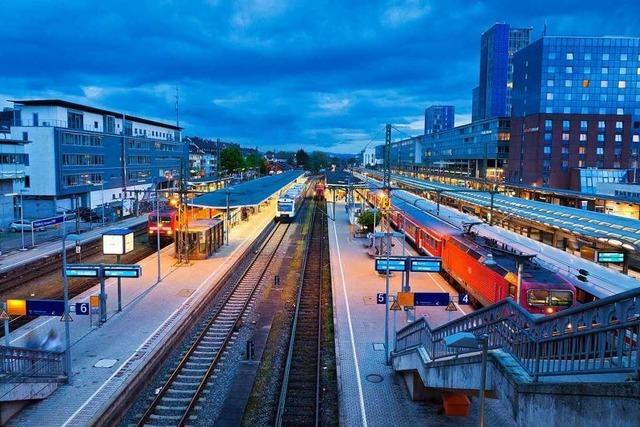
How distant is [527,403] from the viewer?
7.55m

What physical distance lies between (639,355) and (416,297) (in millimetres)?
13561

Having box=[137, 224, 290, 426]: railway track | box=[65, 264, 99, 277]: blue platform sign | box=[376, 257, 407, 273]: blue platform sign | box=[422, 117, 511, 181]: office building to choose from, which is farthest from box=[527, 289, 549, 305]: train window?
box=[422, 117, 511, 181]: office building

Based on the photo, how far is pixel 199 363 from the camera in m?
18.7

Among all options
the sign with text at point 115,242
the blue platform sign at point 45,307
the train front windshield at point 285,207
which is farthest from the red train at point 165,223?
the blue platform sign at point 45,307

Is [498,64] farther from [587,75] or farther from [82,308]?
[82,308]

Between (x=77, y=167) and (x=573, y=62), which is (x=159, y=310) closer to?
(x=77, y=167)

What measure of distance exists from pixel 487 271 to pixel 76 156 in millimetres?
54737

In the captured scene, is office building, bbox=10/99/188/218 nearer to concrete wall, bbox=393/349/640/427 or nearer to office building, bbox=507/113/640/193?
concrete wall, bbox=393/349/640/427

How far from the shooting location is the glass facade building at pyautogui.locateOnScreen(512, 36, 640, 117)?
9400 cm

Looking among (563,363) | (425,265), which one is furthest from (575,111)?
(563,363)

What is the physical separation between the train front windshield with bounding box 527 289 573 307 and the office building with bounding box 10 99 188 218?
34.2 metres

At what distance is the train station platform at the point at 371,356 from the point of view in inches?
571

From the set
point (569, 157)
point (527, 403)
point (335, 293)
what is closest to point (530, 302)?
point (335, 293)

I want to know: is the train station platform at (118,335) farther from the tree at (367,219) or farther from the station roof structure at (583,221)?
the station roof structure at (583,221)
